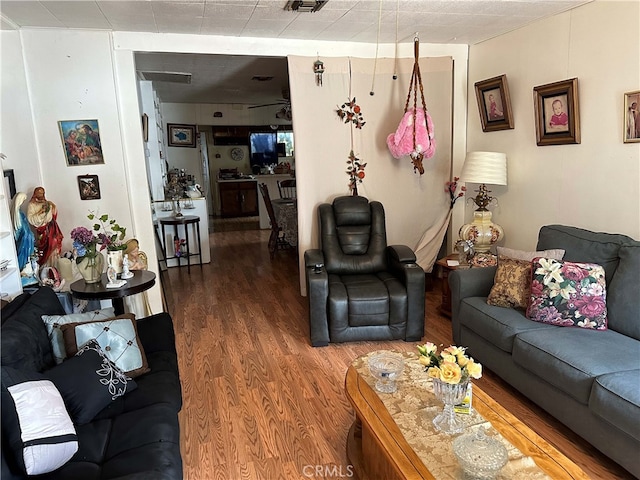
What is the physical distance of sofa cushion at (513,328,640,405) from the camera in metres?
1.98

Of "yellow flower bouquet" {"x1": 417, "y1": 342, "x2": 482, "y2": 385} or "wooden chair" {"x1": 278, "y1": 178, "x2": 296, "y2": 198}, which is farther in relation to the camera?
"wooden chair" {"x1": 278, "y1": 178, "x2": 296, "y2": 198}

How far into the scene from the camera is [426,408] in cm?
176

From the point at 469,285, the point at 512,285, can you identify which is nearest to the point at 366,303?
the point at 469,285

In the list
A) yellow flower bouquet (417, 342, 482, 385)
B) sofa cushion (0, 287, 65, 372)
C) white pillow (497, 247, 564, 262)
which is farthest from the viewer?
white pillow (497, 247, 564, 262)

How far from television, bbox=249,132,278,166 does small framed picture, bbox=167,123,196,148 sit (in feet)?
4.59

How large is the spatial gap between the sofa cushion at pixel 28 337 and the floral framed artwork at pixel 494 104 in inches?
144

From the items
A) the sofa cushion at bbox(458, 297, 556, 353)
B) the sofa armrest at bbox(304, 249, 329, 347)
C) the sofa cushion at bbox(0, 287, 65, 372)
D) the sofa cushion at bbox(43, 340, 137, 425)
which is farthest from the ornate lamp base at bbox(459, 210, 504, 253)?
the sofa cushion at bbox(0, 287, 65, 372)

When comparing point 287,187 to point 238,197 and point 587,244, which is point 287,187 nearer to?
point 238,197

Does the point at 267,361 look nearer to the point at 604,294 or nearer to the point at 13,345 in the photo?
the point at 13,345

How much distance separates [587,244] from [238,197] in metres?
7.89

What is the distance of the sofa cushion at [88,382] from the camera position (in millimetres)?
1750

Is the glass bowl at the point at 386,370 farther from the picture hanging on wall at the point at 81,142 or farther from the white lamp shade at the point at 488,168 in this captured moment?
the picture hanging on wall at the point at 81,142

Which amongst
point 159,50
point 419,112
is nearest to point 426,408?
point 419,112

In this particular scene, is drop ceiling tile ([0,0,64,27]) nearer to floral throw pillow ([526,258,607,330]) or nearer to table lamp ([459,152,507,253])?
table lamp ([459,152,507,253])
